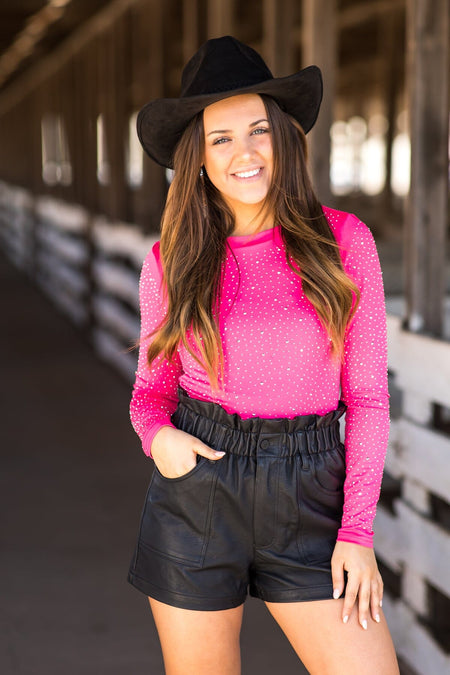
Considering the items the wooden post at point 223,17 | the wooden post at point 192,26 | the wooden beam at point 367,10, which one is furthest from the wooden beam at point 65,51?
the wooden beam at point 367,10

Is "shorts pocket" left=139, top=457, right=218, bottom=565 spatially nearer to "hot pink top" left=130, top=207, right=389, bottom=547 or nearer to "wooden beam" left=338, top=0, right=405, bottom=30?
"hot pink top" left=130, top=207, right=389, bottom=547

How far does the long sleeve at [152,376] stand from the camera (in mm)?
1947

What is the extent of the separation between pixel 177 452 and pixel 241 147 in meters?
0.59

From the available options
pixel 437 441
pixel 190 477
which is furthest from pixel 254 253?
pixel 437 441

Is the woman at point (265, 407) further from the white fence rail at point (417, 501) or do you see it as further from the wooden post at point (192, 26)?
the wooden post at point (192, 26)

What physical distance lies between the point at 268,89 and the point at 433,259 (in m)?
1.24

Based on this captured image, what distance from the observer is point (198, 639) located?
70.1 inches

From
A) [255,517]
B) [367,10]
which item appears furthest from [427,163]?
[367,10]

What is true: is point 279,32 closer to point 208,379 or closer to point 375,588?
point 208,379

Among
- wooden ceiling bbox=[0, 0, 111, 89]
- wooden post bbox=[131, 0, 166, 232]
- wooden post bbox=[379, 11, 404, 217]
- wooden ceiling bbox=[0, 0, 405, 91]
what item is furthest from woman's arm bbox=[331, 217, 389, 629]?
wooden post bbox=[379, 11, 404, 217]

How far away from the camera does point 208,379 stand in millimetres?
1847

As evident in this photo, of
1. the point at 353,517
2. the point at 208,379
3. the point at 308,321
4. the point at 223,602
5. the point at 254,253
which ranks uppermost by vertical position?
the point at 254,253

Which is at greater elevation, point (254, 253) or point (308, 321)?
point (254, 253)

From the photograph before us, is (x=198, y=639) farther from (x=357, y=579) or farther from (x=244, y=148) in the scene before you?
(x=244, y=148)
